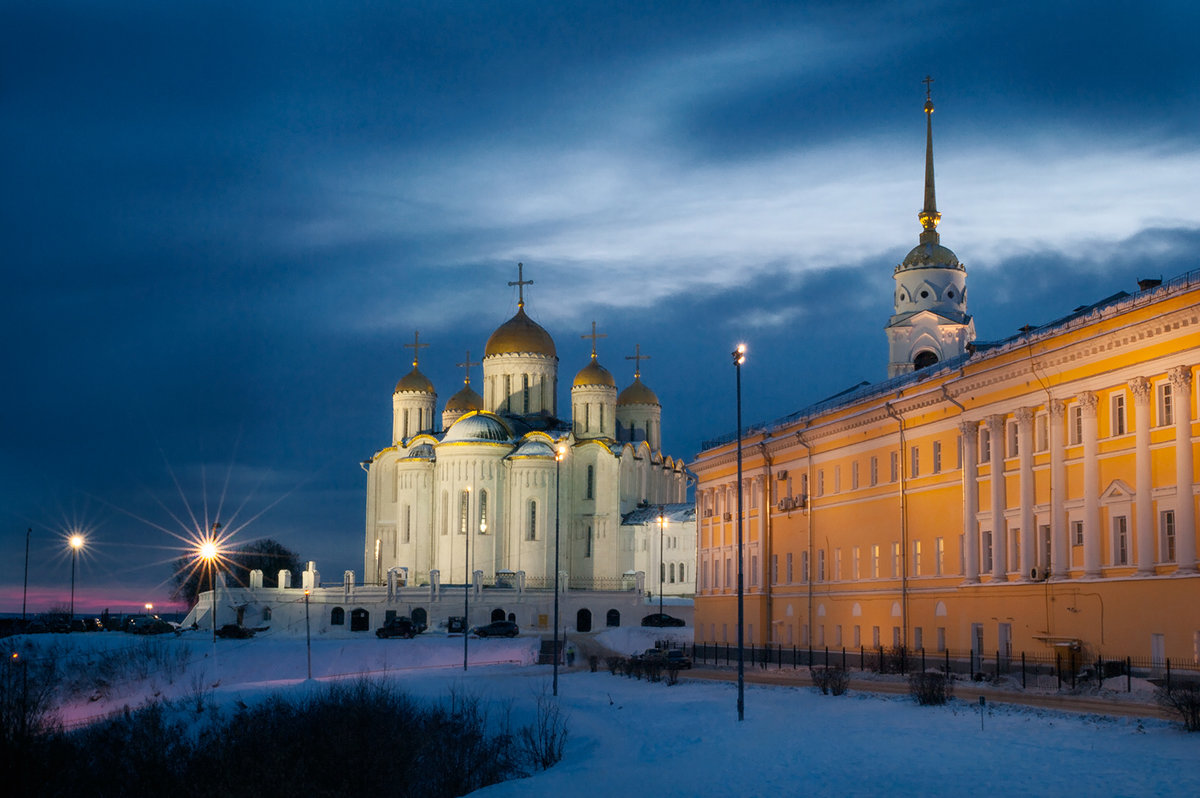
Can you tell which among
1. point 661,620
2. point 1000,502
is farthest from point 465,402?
point 1000,502

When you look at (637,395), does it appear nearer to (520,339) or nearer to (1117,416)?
(520,339)

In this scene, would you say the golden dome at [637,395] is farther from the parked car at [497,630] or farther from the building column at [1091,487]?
the building column at [1091,487]

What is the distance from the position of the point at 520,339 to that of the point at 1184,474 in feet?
243

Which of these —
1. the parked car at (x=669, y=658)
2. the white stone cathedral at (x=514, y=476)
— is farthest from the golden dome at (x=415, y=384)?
the parked car at (x=669, y=658)

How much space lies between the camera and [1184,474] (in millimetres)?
37750

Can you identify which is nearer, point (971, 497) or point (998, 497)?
point (998, 497)

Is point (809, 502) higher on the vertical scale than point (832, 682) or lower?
higher

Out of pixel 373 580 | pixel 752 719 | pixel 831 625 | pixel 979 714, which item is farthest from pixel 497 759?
pixel 373 580

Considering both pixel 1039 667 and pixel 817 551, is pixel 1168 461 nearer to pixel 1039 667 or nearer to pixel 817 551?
pixel 1039 667

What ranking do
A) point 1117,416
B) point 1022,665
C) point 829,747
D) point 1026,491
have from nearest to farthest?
1. point 829,747
2. point 1117,416
3. point 1022,665
4. point 1026,491

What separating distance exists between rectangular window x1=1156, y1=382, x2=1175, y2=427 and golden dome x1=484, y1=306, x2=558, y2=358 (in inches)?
2831

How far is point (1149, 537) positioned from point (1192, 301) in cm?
649

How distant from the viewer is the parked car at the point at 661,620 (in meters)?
90.6

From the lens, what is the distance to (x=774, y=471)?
211ft
